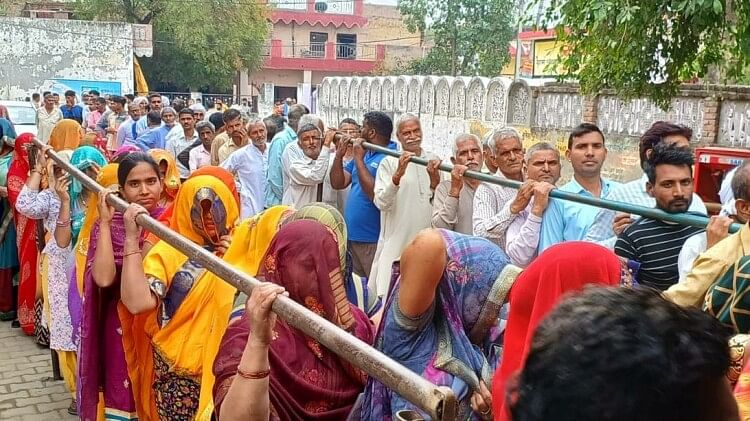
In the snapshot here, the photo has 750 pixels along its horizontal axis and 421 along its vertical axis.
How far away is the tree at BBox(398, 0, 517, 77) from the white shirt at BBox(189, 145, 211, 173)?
932 inches

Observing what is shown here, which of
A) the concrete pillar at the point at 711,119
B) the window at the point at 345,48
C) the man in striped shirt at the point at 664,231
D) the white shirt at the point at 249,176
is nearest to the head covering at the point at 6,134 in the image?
the white shirt at the point at 249,176

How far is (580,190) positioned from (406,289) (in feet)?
7.15

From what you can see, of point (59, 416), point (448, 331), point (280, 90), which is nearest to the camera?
point (448, 331)

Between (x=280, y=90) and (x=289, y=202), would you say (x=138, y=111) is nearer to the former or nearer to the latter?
(x=289, y=202)

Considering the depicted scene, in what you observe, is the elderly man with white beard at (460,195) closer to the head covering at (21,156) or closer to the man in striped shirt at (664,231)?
the man in striped shirt at (664,231)

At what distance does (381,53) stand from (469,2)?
14920mm

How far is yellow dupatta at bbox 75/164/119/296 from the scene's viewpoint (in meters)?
4.15

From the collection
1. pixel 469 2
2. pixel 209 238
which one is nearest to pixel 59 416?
pixel 209 238

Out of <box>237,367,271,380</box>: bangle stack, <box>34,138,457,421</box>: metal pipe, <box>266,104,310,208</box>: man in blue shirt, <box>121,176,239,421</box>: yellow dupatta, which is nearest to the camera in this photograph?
<box>34,138,457,421</box>: metal pipe

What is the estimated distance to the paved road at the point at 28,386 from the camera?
15.6ft

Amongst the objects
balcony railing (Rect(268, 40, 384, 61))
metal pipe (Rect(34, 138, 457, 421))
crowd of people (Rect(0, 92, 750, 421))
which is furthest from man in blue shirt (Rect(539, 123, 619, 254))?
balcony railing (Rect(268, 40, 384, 61))

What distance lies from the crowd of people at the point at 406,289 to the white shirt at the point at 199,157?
189 cm

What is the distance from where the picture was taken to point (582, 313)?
947 mm

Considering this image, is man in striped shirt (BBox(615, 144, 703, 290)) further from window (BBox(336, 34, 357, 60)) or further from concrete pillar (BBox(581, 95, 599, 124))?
window (BBox(336, 34, 357, 60))
